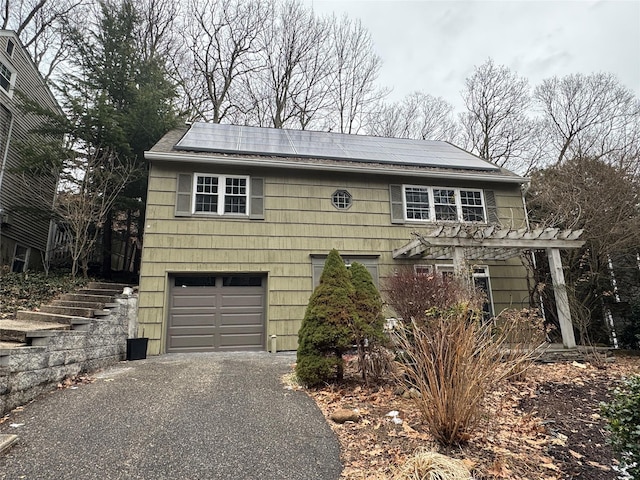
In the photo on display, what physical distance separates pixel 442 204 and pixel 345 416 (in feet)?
23.3

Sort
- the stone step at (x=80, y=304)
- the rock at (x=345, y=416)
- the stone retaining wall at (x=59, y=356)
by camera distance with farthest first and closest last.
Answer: the stone step at (x=80, y=304)
the stone retaining wall at (x=59, y=356)
the rock at (x=345, y=416)

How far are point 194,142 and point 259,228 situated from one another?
2907mm

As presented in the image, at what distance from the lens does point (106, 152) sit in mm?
10031

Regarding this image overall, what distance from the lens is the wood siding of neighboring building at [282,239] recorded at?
25.5ft

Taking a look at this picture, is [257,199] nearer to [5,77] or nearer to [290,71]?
[5,77]

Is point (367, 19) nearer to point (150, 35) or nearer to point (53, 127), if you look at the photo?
point (150, 35)


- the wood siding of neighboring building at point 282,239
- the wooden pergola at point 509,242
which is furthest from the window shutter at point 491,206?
the wooden pergola at point 509,242

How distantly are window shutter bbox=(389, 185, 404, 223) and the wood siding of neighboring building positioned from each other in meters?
0.13

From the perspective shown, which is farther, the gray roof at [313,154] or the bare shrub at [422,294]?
the gray roof at [313,154]

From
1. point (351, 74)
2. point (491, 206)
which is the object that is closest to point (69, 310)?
point (491, 206)

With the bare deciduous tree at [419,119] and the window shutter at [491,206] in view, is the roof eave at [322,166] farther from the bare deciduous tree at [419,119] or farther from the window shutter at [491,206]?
the bare deciduous tree at [419,119]

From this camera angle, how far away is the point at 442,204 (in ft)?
30.8

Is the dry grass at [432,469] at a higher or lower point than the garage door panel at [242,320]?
lower

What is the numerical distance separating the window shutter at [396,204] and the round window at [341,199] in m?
1.17
